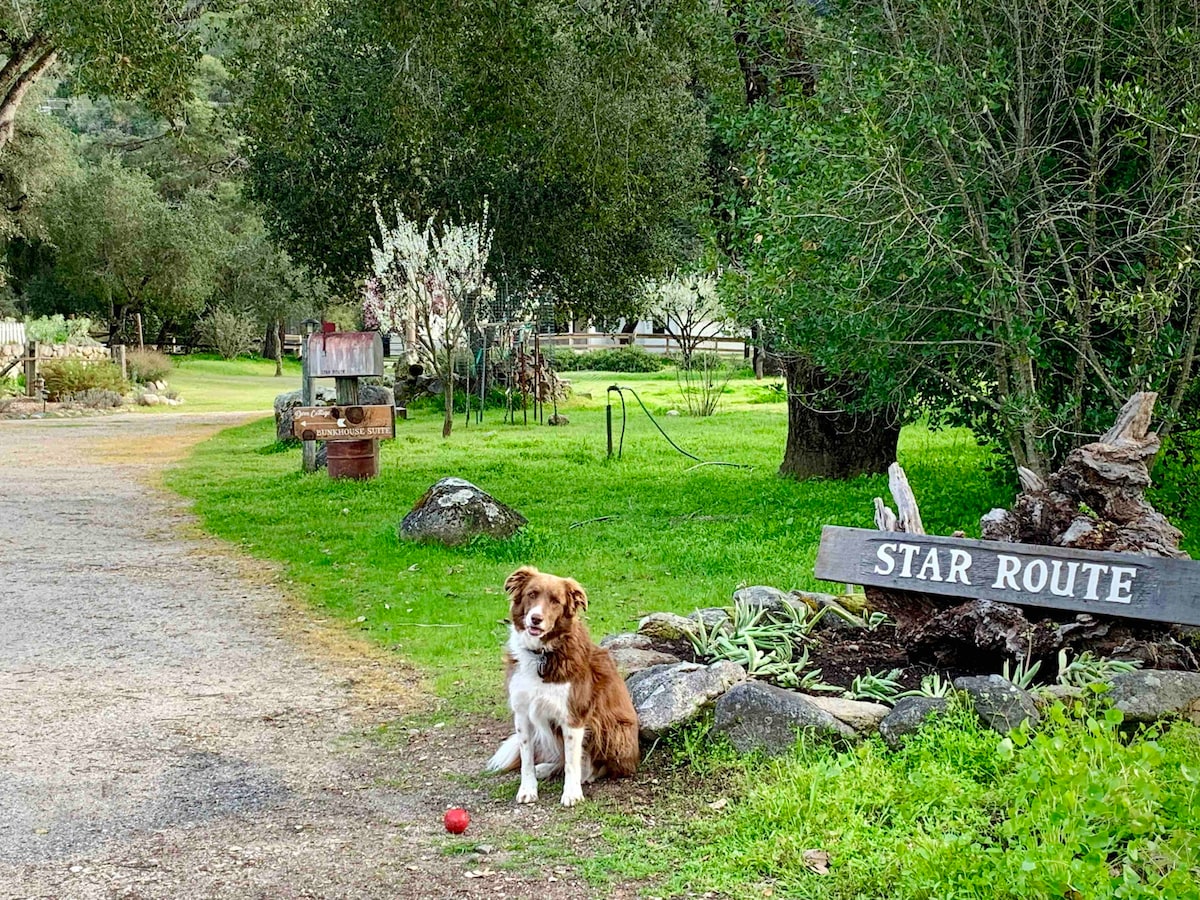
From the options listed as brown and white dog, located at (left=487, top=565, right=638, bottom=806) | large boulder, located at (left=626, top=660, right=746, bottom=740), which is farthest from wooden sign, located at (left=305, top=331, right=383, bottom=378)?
brown and white dog, located at (left=487, top=565, right=638, bottom=806)

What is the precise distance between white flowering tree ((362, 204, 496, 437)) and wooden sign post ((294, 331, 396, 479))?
774 cm

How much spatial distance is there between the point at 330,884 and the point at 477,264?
69.9ft

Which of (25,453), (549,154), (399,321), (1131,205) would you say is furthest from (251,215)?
(1131,205)

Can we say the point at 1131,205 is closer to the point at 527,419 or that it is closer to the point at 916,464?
the point at 916,464

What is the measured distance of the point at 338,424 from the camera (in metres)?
14.6

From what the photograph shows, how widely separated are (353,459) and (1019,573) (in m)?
10.6

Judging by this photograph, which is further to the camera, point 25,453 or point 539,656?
point 25,453

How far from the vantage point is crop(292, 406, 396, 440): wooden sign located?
47.9ft

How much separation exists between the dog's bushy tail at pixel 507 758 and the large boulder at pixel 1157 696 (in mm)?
2485

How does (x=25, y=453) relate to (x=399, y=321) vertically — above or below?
below

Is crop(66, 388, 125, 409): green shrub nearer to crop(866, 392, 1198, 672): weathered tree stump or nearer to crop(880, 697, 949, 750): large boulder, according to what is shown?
crop(866, 392, 1198, 672): weathered tree stump

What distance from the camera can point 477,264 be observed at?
2488 cm

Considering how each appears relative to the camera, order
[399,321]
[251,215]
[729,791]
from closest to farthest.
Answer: [729,791], [399,321], [251,215]

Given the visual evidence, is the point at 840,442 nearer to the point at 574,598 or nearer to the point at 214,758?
the point at 574,598
